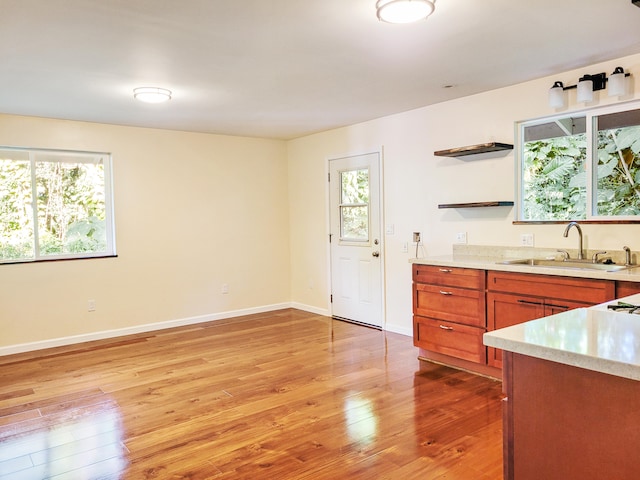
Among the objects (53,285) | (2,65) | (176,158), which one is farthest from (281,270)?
(2,65)

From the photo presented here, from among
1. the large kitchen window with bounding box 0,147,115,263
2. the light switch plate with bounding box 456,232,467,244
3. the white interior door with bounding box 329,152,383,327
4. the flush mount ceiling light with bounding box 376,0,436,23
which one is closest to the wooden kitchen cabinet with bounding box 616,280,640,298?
the light switch plate with bounding box 456,232,467,244

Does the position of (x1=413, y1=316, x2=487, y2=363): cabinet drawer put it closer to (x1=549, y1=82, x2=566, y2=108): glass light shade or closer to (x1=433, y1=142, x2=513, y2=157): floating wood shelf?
(x1=433, y1=142, x2=513, y2=157): floating wood shelf

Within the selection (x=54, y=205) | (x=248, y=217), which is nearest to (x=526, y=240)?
(x=248, y=217)

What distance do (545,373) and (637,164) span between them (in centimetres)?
267

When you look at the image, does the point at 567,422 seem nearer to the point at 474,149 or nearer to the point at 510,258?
the point at 510,258

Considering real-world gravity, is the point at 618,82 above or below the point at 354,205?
above

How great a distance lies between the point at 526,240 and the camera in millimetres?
3805

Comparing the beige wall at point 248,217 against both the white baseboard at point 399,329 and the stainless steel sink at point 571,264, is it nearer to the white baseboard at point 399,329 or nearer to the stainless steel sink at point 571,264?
the white baseboard at point 399,329

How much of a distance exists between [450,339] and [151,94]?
3.17 metres

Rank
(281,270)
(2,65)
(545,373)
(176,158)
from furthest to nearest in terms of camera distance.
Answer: (281,270)
(176,158)
(2,65)
(545,373)

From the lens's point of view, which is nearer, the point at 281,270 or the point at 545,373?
the point at 545,373

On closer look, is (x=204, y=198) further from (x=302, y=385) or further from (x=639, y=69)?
(x=639, y=69)

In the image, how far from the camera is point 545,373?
1.35 metres

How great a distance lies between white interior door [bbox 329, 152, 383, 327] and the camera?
525 centimetres
